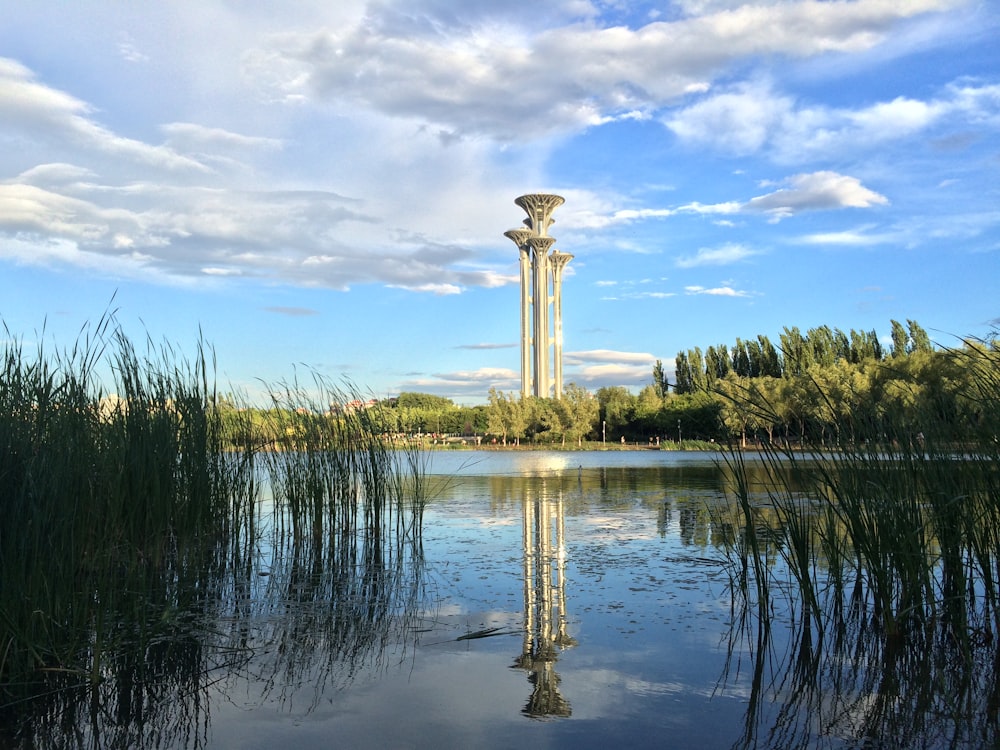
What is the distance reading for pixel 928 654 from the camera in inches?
173

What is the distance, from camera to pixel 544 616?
5363mm

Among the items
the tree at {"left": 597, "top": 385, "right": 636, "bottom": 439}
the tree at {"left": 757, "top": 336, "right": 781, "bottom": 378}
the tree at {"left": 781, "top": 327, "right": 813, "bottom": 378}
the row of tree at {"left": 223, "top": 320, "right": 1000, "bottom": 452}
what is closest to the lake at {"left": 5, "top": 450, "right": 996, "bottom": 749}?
the row of tree at {"left": 223, "top": 320, "right": 1000, "bottom": 452}

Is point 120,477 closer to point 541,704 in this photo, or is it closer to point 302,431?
point 541,704

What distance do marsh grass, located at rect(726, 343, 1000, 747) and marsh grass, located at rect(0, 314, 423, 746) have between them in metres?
2.62

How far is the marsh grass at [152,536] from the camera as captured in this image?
3.72m

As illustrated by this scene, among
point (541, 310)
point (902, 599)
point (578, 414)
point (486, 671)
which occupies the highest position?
point (541, 310)

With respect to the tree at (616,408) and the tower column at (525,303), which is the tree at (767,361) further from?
the tower column at (525,303)

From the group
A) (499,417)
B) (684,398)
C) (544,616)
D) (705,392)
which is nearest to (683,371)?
(684,398)

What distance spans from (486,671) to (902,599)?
2.50 m

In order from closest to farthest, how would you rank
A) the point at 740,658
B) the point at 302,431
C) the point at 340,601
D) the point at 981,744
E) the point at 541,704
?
the point at 981,744
the point at 541,704
the point at 740,658
the point at 340,601
the point at 302,431

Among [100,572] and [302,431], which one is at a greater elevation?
[302,431]

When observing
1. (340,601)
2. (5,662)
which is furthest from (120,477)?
(340,601)

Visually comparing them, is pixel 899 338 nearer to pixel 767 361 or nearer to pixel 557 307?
pixel 767 361

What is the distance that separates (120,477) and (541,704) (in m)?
3.07
